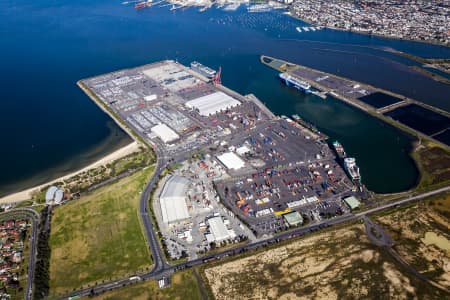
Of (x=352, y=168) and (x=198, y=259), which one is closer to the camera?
(x=198, y=259)

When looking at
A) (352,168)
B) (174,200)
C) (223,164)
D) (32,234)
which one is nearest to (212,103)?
(223,164)

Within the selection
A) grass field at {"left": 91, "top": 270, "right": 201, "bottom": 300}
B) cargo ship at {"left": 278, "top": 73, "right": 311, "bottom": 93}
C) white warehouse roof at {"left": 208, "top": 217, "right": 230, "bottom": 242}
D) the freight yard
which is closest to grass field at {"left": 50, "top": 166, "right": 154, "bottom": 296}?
grass field at {"left": 91, "top": 270, "right": 201, "bottom": 300}

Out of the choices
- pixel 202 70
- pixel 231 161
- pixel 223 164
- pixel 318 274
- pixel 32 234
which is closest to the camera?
pixel 318 274

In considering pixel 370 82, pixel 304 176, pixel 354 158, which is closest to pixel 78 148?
pixel 304 176

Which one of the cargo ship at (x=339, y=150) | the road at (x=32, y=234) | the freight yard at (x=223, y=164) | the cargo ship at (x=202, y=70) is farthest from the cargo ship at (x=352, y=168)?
the road at (x=32, y=234)

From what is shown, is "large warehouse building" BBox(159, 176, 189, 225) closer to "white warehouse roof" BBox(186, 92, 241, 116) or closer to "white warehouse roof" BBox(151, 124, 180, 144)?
"white warehouse roof" BBox(151, 124, 180, 144)

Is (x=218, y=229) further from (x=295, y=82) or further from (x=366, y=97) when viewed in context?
(x=366, y=97)
